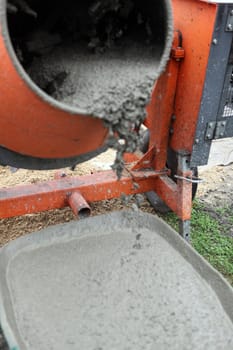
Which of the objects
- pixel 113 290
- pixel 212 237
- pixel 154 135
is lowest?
pixel 212 237

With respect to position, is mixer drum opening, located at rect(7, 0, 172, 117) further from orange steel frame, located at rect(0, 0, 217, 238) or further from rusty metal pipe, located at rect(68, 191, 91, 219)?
rusty metal pipe, located at rect(68, 191, 91, 219)

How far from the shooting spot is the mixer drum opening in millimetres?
1464

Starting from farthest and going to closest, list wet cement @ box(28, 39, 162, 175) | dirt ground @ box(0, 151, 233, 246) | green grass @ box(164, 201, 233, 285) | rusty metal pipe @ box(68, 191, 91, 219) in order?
dirt ground @ box(0, 151, 233, 246) < green grass @ box(164, 201, 233, 285) < rusty metal pipe @ box(68, 191, 91, 219) < wet cement @ box(28, 39, 162, 175)

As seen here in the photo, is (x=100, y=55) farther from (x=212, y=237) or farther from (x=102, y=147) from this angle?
(x=212, y=237)

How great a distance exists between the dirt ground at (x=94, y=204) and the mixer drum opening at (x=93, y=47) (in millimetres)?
1125

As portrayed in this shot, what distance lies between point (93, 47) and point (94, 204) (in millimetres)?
1540

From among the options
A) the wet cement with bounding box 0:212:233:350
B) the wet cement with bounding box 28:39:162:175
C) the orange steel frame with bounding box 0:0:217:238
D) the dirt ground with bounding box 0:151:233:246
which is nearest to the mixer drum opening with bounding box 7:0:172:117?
the wet cement with bounding box 28:39:162:175

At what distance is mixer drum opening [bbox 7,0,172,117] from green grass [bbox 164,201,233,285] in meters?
1.46

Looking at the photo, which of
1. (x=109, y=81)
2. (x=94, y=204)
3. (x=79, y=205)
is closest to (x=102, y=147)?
(x=109, y=81)

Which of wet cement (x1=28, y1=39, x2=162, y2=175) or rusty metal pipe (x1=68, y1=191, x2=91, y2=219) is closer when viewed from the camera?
wet cement (x1=28, y1=39, x2=162, y2=175)

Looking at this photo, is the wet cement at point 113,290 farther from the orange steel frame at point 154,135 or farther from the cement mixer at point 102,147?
the orange steel frame at point 154,135

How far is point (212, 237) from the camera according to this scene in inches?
112

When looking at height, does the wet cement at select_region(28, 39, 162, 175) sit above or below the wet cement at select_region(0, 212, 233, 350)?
above

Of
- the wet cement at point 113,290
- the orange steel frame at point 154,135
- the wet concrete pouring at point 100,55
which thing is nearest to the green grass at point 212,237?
the orange steel frame at point 154,135
